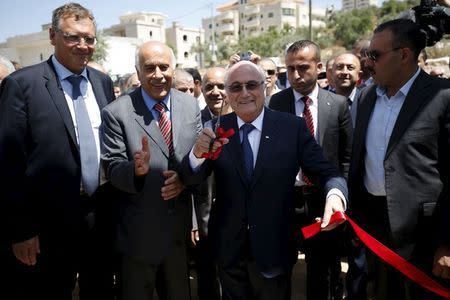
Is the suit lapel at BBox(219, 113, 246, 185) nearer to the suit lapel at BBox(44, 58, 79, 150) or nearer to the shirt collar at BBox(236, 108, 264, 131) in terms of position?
the shirt collar at BBox(236, 108, 264, 131)

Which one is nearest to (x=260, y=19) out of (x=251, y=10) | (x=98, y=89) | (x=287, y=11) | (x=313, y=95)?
(x=251, y=10)

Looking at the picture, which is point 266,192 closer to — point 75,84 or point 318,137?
point 318,137

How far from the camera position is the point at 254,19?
8700cm

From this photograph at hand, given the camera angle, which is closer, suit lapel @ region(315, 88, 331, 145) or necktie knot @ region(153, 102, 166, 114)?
necktie knot @ region(153, 102, 166, 114)

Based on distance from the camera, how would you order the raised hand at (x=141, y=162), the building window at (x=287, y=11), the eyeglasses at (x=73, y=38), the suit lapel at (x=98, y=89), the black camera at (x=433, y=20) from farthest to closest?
the building window at (x=287, y=11), the black camera at (x=433, y=20), the suit lapel at (x=98, y=89), the eyeglasses at (x=73, y=38), the raised hand at (x=141, y=162)

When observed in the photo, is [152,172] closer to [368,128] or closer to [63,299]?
[63,299]

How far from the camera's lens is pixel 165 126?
2912 millimetres

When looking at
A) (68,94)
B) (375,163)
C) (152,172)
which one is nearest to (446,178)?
(375,163)

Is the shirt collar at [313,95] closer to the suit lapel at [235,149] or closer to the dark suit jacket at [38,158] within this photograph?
the suit lapel at [235,149]

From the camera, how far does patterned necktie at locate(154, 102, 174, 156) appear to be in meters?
2.90

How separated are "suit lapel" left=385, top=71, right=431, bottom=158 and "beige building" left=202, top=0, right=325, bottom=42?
77563mm

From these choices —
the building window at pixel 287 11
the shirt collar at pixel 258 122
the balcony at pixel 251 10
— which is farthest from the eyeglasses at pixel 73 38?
the balcony at pixel 251 10

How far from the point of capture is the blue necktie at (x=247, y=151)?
8.54 feet

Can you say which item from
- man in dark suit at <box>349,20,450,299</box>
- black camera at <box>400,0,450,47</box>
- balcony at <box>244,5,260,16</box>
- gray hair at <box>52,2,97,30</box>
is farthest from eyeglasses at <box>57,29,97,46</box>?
balcony at <box>244,5,260,16</box>
